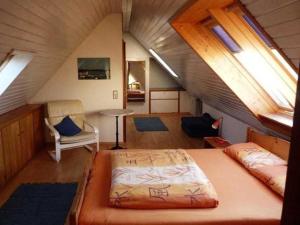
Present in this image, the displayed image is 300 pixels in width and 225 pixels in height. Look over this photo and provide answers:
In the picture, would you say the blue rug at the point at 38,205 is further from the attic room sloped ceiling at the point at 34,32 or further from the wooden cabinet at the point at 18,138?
the attic room sloped ceiling at the point at 34,32

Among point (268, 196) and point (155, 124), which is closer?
point (268, 196)

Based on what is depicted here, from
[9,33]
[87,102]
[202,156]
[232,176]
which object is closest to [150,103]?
[87,102]

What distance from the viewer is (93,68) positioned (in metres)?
5.01

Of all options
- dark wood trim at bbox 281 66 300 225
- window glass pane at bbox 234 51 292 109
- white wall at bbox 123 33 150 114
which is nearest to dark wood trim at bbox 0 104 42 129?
window glass pane at bbox 234 51 292 109

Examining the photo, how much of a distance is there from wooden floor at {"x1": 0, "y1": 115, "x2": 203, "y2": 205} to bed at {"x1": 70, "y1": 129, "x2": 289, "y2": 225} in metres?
1.25

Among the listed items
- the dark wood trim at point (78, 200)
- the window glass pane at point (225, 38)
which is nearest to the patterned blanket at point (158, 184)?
the dark wood trim at point (78, 200)

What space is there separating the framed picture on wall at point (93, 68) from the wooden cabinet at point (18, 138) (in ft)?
3.25

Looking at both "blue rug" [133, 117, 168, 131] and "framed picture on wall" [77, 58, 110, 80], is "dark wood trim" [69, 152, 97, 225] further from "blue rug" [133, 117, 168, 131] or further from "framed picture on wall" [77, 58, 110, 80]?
"blue rug" [133, 117, 168, 131]

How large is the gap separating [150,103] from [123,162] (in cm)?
563

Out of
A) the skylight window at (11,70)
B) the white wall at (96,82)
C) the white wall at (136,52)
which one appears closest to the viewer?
the skylight window at (11,70)

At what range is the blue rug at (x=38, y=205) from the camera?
106 inches

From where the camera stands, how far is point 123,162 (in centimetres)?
269

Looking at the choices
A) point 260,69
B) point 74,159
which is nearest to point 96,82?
point 74,159

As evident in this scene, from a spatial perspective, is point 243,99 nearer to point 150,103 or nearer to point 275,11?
point 275,11
